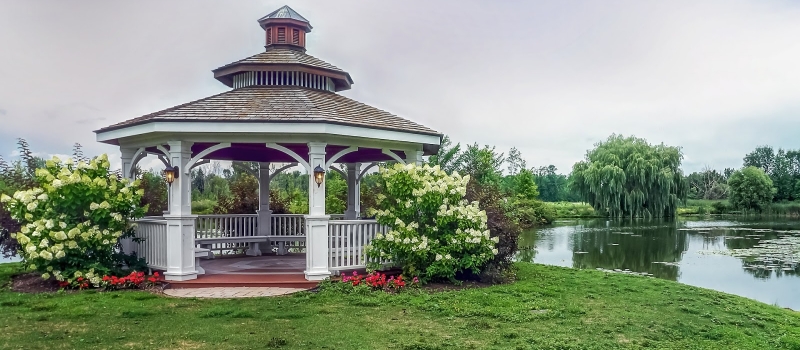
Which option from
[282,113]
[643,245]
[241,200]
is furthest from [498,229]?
[643,245]

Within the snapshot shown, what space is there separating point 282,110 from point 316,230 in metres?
1.74

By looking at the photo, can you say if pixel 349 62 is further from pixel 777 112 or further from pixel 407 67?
pixel 777 112

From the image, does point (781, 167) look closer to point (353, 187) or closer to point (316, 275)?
point (353, 187)

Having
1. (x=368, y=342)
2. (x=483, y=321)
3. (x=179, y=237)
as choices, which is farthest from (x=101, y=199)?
(x=483, y=321)

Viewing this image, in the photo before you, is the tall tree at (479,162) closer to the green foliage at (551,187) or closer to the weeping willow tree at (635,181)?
the weeping willow tree at (635,181)

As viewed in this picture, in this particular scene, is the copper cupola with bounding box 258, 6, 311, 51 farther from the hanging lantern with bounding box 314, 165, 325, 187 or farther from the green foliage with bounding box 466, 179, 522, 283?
the green foliage with bounding box 466, 179, 522, 283

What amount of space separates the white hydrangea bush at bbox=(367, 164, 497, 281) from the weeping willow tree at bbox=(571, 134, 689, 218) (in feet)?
83.0

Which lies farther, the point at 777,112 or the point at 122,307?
the point at 777,112

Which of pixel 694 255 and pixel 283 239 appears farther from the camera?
pixel 694 255

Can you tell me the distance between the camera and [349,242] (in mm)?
7879

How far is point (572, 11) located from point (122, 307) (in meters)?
11.2

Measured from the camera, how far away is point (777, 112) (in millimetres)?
17125

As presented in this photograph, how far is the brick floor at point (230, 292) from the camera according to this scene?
6855mm

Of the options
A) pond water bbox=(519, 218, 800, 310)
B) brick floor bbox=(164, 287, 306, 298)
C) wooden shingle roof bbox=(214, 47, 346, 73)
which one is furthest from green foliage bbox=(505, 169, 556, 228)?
brick floor bbox=(164, 287, 306, 298)
